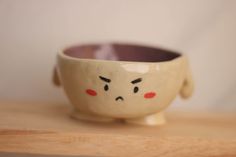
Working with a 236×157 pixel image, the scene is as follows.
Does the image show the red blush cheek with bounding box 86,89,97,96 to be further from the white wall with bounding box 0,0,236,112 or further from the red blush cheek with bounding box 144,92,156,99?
the white wall with bounding box 0,0,236,112

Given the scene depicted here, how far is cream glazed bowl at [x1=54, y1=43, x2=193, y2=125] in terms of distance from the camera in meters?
0.46

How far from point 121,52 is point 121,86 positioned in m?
0.17

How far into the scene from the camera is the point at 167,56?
1.90ft

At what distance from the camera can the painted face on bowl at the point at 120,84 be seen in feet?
1.49

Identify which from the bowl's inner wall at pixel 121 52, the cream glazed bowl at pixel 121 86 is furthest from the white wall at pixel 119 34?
the cream glazed bowl at pixel 121 86

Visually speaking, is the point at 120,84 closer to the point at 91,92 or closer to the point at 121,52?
the point at 91,92

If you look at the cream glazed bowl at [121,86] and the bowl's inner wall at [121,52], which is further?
the bowl's inner wall at [121,52]

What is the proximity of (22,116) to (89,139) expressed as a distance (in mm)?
120

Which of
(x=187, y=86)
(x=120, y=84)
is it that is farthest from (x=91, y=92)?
(x=187, y=86)

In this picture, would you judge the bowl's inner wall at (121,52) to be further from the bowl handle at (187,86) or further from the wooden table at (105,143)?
the wooden table at (105,143)

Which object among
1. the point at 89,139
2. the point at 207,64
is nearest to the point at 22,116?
the point at 89,139

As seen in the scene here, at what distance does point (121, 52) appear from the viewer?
618mm

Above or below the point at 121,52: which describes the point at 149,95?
below

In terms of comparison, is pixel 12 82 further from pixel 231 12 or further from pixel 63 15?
pixel 231 12
